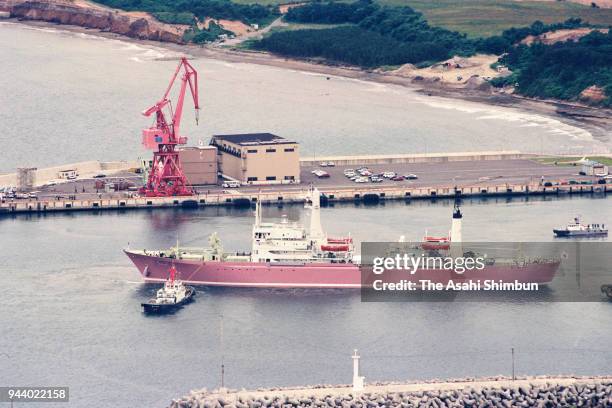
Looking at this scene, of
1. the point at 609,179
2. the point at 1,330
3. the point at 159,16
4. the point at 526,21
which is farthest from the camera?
the point at 159,16

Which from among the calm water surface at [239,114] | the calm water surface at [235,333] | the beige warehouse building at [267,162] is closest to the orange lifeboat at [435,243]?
the calm water surface at [235,333]

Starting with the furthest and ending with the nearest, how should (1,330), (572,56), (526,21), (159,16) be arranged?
(159,16)
(526,21)
(572,56)
(1,330)

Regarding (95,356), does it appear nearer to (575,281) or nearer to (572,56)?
(575,281)

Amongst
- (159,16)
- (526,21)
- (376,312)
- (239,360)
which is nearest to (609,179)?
(376,312)

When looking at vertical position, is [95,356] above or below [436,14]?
below

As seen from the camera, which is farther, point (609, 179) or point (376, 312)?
point (609, 179)

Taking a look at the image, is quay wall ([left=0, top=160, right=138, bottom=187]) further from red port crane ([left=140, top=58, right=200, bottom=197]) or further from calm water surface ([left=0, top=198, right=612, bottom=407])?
calm water surface ([left=0, top=198, right=612, bottom=407])

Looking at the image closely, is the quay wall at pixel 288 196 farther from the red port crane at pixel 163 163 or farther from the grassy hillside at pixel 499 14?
the grassy hillside at pixel 499 14

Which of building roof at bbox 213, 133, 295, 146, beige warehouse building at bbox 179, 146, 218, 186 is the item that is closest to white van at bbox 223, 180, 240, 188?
beige warehouse building at bbox 179, 146, 218, 186
